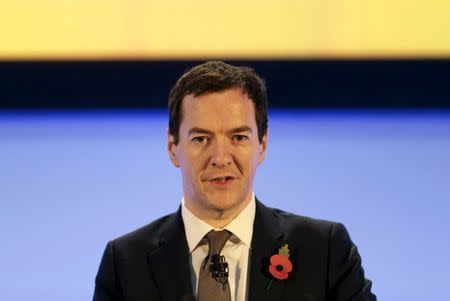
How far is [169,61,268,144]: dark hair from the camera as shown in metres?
2.24

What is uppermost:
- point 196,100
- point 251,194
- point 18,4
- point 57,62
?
point 18,4

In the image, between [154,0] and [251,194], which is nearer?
[251,194]

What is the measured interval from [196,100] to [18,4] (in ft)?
6.11

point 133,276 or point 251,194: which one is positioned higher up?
point 251,194

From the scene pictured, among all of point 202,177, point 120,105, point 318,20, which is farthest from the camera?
point 120,105

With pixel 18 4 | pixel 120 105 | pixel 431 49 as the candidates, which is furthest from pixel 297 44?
pixel 18 4

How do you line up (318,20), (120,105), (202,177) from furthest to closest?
1. (120,105)
2. (318,20)
3. (202,177)

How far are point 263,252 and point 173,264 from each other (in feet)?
0.79

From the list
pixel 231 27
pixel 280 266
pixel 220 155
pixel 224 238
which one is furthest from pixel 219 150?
pixel 231 27

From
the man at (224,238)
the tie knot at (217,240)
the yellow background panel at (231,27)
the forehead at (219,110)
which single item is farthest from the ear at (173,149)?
the yellow background panel at (231,27)

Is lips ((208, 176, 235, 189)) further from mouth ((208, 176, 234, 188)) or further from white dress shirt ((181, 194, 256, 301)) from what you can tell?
white dress shirt ((181, 194, 256, 301))

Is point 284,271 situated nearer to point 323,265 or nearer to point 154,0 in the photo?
point 323,265

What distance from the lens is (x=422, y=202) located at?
12.9 ft

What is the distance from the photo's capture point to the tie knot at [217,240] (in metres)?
2.23
